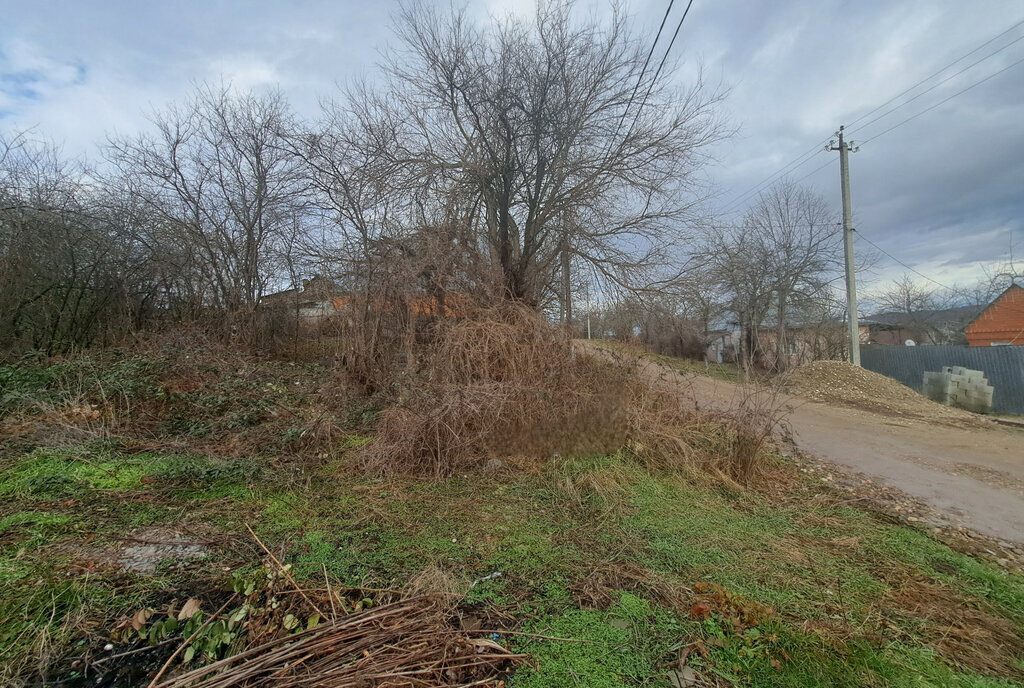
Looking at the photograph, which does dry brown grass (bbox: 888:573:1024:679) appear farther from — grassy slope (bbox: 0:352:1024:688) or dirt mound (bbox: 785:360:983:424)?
dirt mound (bbox: 785:360:983:424)

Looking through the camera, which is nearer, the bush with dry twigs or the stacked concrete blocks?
the bush with dry twigs

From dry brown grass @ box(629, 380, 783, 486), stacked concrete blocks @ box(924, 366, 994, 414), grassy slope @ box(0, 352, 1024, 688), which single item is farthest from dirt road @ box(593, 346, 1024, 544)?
stacked concrete blocks @ box(924, 366, 994, 414)

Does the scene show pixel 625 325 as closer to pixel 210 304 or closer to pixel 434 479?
pixel 434 479

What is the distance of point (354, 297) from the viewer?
803 cm

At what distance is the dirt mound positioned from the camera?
11.4 metres

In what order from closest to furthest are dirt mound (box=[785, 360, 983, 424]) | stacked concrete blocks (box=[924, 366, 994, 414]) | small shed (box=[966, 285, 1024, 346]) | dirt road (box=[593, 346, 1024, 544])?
dirt road (box=[593, 346, 1024, 544])
dirt mound (box=[785, 360, 983, 424])
stacked concrete blocks (box=[924, 366, 994, 414])
small shed (box=[966, 285, 1024, 346])

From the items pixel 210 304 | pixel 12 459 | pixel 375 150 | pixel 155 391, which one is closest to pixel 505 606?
pixel 12 459

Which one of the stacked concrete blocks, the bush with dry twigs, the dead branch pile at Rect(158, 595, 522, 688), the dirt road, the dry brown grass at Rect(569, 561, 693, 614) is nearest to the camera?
the dead branch pile at Rect(158, 595, 522, 688)

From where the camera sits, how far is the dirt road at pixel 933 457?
4.81 metres

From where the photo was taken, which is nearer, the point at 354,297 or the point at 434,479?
the point at 434,479

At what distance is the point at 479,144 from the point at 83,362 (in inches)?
306

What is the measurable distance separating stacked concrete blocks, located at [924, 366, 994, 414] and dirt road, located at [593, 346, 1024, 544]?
412 cm

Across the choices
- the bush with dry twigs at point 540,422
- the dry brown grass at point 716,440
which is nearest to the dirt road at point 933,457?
the dry brown grass at point 716,440

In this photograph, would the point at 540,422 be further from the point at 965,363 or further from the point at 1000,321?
the point at 1000,321
